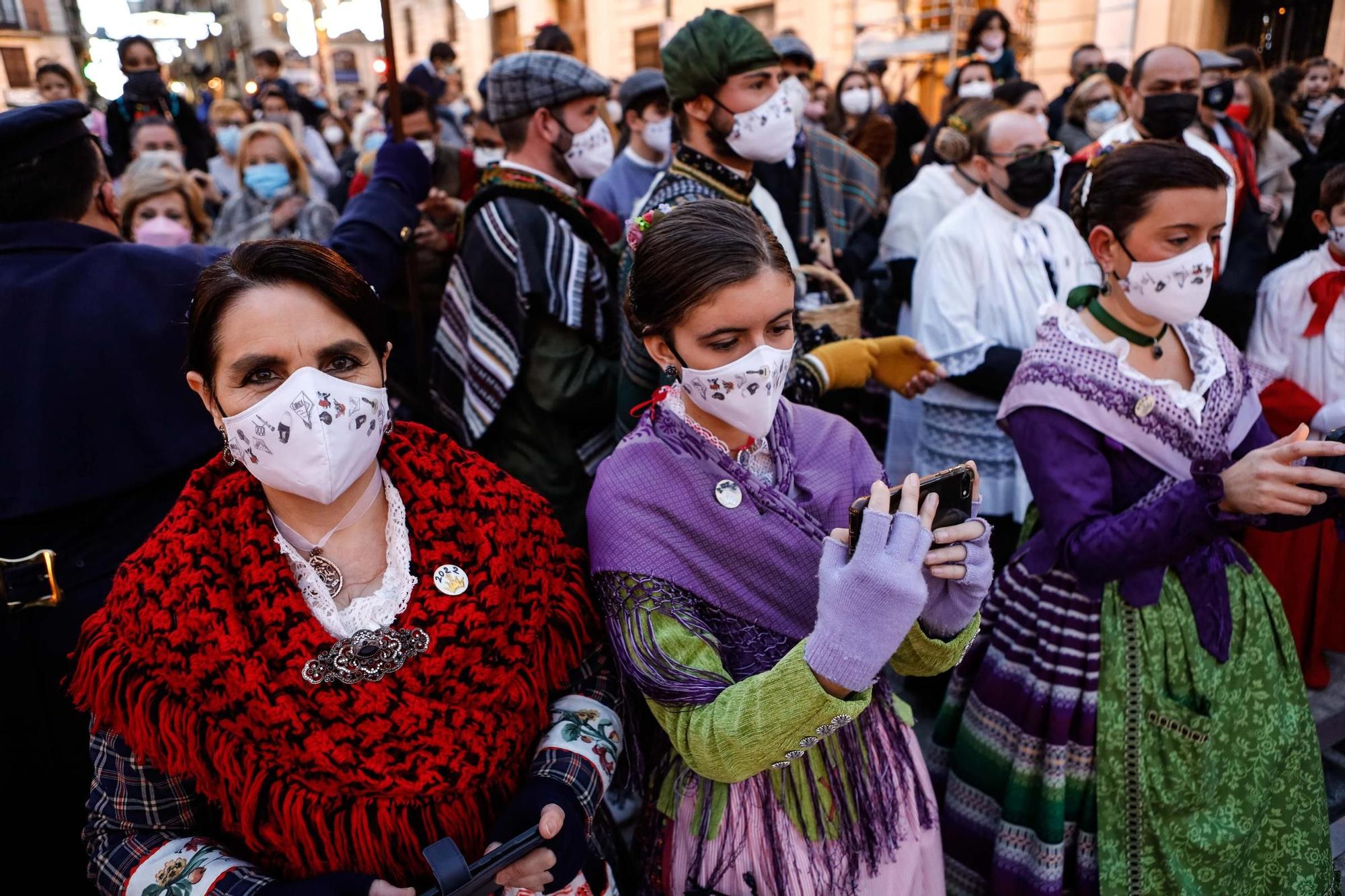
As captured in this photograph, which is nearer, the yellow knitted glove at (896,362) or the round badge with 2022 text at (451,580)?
the round badge with 2022 text at (451,580)

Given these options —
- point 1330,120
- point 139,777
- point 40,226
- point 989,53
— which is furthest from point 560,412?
point 989,53

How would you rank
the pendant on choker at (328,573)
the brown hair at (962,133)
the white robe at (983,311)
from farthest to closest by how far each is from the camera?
the brown hair at (962,133), the white robe at (983,311), the pendant on choker at (328,573)

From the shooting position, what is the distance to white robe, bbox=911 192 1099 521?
11.4 feet

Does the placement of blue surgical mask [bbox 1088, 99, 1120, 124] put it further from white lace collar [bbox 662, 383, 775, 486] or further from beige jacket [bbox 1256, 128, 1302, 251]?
white lace collar [bbox 662, 383, 775, 486]

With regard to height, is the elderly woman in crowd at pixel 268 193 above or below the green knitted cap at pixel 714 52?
below

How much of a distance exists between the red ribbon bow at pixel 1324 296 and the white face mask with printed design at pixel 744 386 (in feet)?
8.37

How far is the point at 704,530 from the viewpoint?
1.66m

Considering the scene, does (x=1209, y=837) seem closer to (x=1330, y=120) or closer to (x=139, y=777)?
→ (x=139, y=777)

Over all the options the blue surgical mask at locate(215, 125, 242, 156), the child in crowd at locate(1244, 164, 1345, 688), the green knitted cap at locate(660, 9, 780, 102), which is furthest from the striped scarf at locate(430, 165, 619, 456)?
the blue surgical mask at locate(215, 125, 242, 156)

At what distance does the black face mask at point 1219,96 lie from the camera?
16.5ft

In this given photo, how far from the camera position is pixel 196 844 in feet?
4.91

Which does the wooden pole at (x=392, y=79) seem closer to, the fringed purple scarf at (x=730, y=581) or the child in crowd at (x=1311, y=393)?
the fringed purple scarf at (x=730, y=581)

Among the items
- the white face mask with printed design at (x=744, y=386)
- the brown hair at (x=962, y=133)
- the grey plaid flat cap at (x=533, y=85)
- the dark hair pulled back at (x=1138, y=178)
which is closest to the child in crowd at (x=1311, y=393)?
the dark hair pulled back at (x=1138, y=178)

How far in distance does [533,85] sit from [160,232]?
1.81 m
